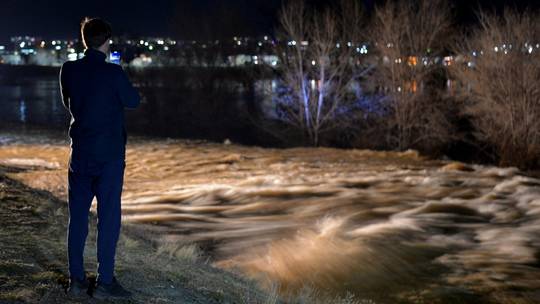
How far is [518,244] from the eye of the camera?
603 inches

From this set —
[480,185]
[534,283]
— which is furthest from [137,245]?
[480,185]

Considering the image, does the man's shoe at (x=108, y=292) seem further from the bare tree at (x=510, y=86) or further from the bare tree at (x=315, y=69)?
the bare tree at (x=315, y=69)

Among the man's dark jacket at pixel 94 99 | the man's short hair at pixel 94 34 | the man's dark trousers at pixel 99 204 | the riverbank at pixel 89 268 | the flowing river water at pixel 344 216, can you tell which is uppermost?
the man's short hair at pixel 94 34

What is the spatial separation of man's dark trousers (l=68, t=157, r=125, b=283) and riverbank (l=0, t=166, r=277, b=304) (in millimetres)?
348

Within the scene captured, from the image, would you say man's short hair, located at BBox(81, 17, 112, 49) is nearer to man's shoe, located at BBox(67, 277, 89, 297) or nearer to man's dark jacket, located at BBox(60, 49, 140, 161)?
man's dark jacket, located at BBox(60, 49, 140, 161)

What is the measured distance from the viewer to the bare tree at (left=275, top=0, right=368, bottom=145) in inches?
1708

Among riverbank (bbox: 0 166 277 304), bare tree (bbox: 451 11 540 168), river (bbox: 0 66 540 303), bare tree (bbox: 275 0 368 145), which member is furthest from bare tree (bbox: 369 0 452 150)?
riverbank (bbox: 0 166 277 304)

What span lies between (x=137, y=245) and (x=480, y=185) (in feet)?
47.6

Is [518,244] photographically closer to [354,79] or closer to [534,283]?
[534,283]

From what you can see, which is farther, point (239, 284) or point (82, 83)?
point (239, 284)

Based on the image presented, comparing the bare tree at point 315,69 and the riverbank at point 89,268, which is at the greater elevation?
the bare tree at point 315,69

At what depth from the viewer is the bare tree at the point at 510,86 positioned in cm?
3672

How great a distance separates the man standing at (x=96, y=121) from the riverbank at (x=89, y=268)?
0.91 meters

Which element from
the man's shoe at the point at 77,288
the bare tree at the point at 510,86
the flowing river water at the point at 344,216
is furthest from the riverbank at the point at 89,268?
the bare tree at the point at 510,86
